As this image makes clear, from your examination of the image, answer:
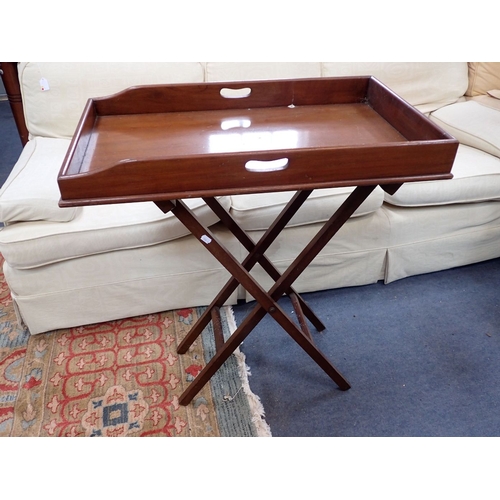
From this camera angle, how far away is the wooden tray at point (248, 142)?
2.78 ft

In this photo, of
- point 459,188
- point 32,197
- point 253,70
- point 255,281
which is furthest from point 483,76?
point 32,197

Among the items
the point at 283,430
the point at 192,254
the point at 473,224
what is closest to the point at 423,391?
the point at 283,430

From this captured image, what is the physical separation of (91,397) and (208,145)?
84 centimetres

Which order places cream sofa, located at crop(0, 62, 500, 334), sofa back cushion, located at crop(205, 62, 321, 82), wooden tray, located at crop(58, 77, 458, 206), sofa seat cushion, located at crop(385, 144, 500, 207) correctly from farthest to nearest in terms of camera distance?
sofa back cushion, located at crop(205, 62, 321, 82) < sofa seat cushion, located at crop(385, 144, 500, 207) < cream sofa, located at crop(0, 62, 500, 334) < wooden tray, located at crop(58, 77, 458, 206)

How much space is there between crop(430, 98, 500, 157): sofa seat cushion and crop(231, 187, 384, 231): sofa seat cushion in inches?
24.2

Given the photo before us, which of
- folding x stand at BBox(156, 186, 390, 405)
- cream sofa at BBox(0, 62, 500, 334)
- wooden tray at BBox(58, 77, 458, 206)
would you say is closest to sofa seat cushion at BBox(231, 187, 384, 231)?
cream sofa at BBox(0, 62, 500, 334)

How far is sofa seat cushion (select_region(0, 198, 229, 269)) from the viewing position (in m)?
1.33

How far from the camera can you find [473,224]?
68.2 inches

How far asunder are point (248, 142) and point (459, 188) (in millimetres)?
958

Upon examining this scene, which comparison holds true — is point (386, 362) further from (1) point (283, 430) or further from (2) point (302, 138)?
(2) point (302, 138)

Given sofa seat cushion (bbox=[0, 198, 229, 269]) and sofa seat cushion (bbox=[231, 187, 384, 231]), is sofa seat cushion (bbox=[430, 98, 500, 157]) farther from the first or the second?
sofa seat cushion (bbox=[0, 198, 229, 269])

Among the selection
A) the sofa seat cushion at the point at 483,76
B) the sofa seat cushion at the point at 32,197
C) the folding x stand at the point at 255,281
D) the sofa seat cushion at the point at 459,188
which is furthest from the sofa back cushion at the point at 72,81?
the sofa seat cushion at the point at 483,76

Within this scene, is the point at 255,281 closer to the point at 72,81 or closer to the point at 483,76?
the point at 72,81

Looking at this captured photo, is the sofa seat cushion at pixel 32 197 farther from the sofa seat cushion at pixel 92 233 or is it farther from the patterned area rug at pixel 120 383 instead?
the patterned area rug at pixel 120 383
